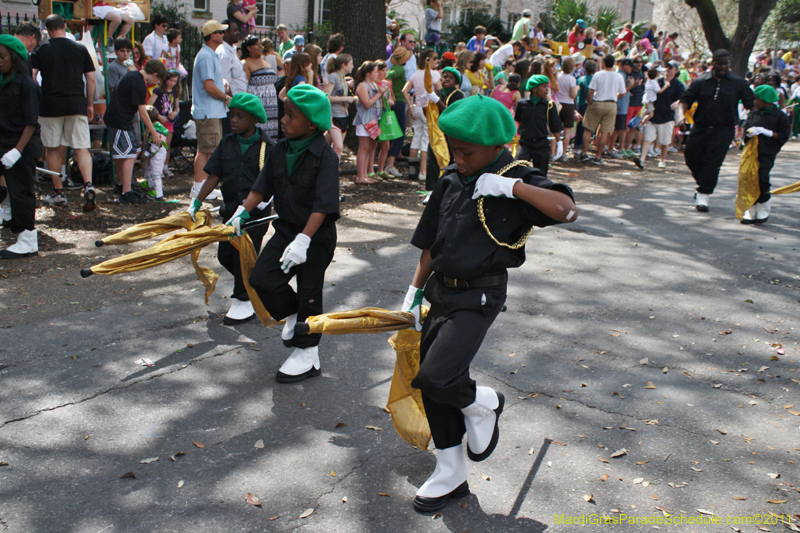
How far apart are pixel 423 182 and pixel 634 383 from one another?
770 centimetres

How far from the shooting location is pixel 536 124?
29.2ft

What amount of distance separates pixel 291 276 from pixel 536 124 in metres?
5.39

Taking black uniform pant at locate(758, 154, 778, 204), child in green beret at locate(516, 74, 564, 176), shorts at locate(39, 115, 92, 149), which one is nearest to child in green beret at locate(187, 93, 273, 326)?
shorts at locate(39, 115, 92, 149)

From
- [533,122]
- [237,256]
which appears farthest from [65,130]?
[533,122]

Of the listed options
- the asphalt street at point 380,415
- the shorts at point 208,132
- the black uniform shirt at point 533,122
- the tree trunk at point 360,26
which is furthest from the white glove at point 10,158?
the tree trunk at point 360,26

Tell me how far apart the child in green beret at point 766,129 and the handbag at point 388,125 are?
514cm

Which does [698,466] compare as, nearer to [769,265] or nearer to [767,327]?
[767,327]

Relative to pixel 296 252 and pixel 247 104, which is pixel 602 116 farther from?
pixel 296 252

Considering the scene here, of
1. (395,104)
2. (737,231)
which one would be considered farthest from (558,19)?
(737,231)

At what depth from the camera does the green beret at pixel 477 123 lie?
2.92 metres

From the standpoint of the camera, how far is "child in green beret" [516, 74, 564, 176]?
29.2 feet

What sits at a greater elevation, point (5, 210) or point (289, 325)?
point (5, 210)

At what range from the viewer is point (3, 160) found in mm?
6379

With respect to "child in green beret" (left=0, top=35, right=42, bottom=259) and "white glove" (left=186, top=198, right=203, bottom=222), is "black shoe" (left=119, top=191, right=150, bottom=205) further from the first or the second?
"white glove" (left=186, top=198, right=203, bottom=222)
